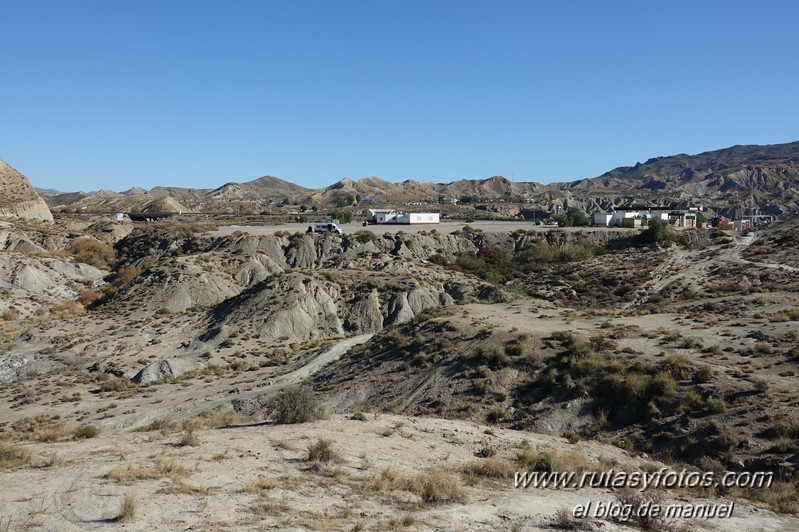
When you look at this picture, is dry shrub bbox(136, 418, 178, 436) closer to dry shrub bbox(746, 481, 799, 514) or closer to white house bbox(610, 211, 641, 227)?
dry shrub bbox(746, 481, 799, 514)

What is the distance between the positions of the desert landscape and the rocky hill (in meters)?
35.0

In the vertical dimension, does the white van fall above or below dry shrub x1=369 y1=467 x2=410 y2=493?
above

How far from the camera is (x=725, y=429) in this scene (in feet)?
59.4

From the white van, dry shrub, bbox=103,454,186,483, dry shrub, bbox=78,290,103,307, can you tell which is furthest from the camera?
the white van

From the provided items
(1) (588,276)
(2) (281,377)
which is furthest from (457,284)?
(2) (281,377)

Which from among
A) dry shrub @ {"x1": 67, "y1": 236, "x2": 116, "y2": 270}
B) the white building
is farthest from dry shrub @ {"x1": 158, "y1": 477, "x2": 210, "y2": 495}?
the white building

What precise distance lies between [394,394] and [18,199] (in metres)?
94.9

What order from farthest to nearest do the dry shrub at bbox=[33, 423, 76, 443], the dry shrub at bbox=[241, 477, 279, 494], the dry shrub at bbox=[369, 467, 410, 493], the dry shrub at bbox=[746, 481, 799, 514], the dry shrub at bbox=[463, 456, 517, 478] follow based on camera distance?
the dry shrub at bbox=[33, 423, 76, 443] → the dry shrub at bbox=[463, 456, 517, 478] → the dry shrub at bbox=[746, 481, 799, 514] → the dry shrub at bbox=[369, 467, 410, 493] → the dry shrub at bbox=[241, 477, 279, 494]

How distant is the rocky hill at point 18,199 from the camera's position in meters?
92.1

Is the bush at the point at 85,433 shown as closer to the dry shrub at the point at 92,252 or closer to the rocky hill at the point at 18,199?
the dry shrub at the point at 92,252

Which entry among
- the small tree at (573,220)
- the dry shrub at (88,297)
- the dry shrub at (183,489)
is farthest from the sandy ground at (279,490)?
the small tree at (573,220)

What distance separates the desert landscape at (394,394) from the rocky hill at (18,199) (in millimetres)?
34963

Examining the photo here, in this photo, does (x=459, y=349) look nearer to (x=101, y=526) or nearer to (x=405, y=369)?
(x=405, y=369)

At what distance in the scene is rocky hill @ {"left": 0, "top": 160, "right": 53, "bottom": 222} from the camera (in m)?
92.1
